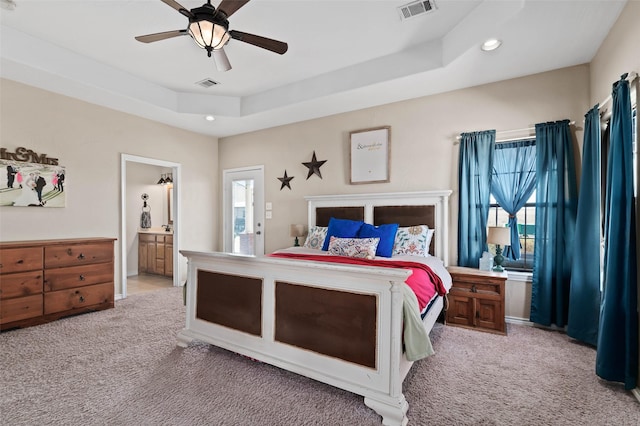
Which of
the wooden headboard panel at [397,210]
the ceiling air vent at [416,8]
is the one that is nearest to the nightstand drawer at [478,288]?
the wooden headboard panel at [397,210]

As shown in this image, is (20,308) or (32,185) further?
(32,185)

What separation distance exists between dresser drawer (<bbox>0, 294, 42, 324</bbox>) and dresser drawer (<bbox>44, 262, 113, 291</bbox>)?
16 centimetres

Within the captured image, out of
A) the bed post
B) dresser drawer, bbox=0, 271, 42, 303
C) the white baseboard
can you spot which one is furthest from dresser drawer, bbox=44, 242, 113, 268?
the white baseboard

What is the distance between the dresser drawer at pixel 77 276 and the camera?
3.37 metres

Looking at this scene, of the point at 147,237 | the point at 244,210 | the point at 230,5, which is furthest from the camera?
the point at 147,237

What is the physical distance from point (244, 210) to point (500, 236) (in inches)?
163

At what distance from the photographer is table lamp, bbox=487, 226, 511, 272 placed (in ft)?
10.4

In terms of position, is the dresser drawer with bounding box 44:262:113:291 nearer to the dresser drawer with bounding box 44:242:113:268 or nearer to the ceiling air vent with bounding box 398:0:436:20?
the dresser drawer with bounding box 44:242:113:268

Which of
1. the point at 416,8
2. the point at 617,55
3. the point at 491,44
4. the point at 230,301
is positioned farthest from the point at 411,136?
the point at 230,301

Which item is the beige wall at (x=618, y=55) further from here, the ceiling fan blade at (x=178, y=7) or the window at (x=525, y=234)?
the ceiling fan blade at (x=178, y=7)

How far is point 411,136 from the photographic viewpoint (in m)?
3.99

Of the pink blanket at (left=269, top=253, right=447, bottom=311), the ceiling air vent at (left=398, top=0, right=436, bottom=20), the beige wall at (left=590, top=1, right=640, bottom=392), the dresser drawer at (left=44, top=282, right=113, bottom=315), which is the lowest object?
the dresser drawer at (left=44, top=282, right=113, bottom=315)

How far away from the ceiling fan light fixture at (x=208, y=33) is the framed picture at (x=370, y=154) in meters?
2.41

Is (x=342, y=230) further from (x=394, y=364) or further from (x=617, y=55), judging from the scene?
(x=617, y=55)
